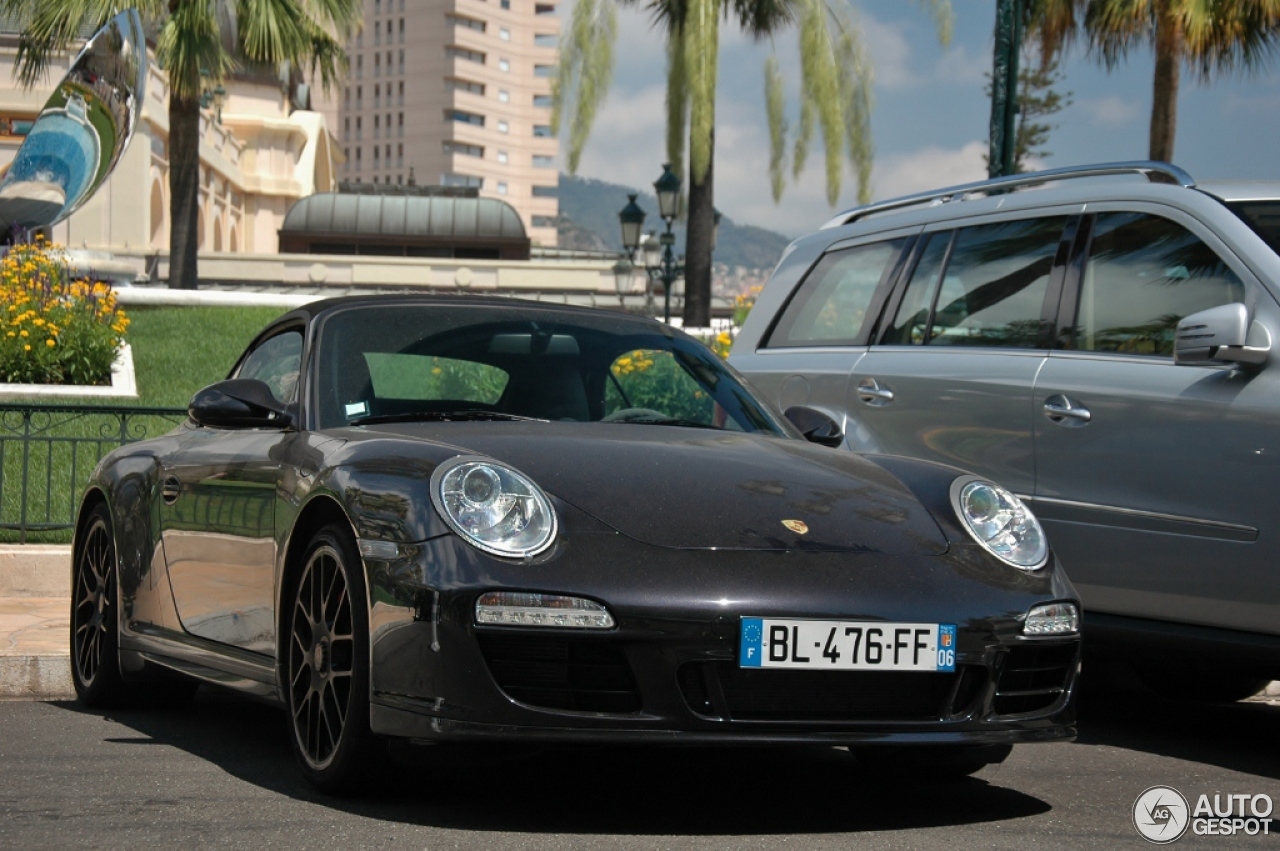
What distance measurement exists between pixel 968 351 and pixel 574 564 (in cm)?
292

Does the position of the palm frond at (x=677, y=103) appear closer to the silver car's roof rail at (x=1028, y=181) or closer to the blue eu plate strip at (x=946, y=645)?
the silver car's roof rail at (x=1028, y=181)

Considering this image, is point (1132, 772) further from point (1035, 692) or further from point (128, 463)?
point (128, 463)

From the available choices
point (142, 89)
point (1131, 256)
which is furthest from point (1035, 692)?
point (142, 89)

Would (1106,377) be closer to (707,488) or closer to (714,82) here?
(707,488)

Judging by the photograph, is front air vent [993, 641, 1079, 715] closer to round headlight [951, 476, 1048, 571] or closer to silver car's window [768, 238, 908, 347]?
round headlight [951, 476, 1048, 571]

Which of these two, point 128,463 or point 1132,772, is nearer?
point 1132,772

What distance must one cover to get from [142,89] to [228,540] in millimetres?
23415

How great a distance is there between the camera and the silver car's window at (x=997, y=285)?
644 centimetres

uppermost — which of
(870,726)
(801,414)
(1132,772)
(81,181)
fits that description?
(81,181)

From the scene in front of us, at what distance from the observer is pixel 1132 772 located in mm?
5316

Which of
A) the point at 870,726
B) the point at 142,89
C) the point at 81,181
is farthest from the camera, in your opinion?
the point at 81,181

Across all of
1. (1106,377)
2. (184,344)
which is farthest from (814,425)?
(184,344)

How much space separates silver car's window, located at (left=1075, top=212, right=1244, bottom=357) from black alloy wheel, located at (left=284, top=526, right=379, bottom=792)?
289cm

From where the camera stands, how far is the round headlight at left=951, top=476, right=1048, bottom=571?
4.59 m
